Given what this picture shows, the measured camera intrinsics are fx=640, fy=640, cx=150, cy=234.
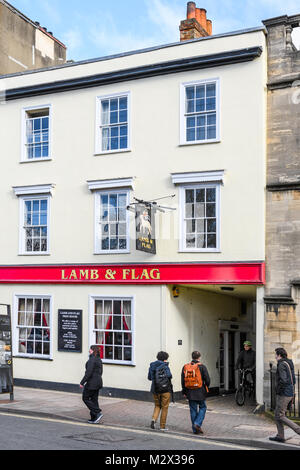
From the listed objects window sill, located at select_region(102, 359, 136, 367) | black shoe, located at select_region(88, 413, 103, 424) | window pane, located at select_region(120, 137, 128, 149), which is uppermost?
window pane, located at select_region(120, 137, 128, 149)

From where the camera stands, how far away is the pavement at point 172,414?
12891 millimetres

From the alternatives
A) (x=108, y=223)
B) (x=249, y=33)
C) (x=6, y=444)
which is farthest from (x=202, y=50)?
(x=6, y=444)

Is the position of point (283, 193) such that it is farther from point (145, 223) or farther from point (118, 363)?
point (118, 363)

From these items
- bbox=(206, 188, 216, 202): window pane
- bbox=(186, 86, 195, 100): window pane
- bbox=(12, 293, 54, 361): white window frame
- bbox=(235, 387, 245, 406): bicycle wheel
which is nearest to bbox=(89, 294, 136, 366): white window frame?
bbox=(12, 293, 54, 361): white window frame

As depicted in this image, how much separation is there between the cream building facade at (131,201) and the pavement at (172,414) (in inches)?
34.0

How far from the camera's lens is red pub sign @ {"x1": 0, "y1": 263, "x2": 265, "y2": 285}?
1694 cm

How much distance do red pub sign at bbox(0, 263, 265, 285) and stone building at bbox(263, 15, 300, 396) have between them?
64 centimetres

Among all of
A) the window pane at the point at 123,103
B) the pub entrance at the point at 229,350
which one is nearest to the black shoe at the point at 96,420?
the pub entrance at the point at 229,350

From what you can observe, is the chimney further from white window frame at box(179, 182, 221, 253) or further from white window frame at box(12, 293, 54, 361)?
white window frame at box(12, 293, 54, 361)

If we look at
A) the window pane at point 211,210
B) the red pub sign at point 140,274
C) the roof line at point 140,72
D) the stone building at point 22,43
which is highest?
the stone building at point 22,43

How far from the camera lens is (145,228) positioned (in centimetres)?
1748

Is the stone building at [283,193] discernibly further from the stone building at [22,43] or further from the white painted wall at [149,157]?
the stone building at [22,43]

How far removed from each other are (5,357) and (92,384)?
4.10 m

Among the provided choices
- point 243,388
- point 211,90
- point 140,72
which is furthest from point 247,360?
point 140,72
